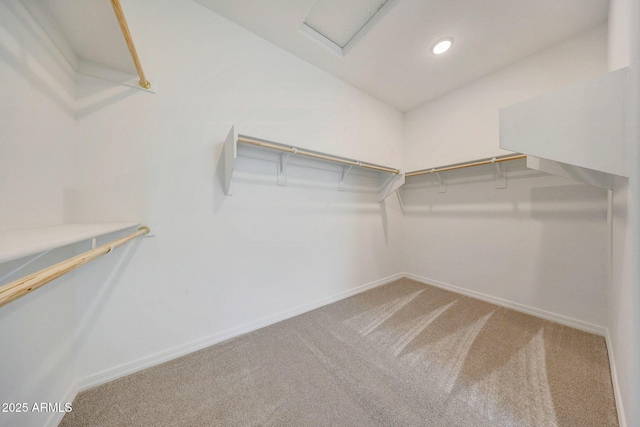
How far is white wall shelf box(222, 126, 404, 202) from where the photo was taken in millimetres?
1283

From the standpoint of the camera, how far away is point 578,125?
907mm

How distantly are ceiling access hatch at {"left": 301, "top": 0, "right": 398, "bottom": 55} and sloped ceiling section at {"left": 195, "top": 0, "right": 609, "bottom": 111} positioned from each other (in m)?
0.04

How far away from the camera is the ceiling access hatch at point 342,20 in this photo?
139 cm

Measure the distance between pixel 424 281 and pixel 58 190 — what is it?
320 centimetres

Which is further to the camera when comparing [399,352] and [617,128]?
[399,352]

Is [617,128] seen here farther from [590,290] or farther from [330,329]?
[330,329]

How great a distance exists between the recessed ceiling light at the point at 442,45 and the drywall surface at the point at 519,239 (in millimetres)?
1199

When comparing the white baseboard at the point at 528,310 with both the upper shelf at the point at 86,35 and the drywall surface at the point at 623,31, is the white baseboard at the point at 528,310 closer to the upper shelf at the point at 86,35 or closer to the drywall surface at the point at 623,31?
the drywall surface at the point at 623,31

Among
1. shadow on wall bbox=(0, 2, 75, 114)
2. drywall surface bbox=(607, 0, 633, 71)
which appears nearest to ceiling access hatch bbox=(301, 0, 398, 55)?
drywall surface bbox=(607, 0, 633, 71)

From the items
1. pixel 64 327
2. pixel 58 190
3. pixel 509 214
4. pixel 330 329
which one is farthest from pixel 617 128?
pixel 64 327

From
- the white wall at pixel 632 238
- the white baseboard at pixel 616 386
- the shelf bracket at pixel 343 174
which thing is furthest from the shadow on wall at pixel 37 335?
the white baseboard at pixel 616 386

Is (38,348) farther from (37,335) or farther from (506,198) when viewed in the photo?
(506,198)

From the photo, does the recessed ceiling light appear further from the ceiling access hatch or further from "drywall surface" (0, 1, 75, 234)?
"drywall surface" (0, 1, 75, 234)

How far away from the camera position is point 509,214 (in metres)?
1.87
